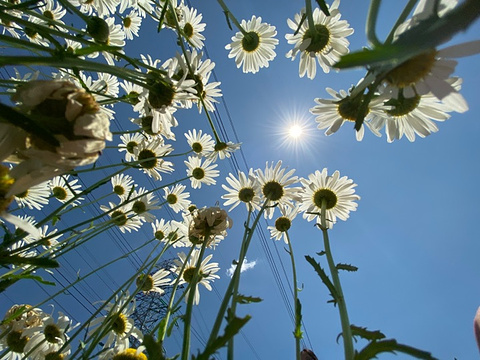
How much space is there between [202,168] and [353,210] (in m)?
0.99

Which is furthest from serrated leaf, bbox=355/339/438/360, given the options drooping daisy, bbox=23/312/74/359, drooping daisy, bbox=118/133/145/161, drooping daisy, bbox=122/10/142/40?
drooping daisy, bbox=122/10/142/40

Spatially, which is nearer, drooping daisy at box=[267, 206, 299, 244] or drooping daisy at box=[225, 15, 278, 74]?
drooping daisy at box=[267, 206, 299, 244]

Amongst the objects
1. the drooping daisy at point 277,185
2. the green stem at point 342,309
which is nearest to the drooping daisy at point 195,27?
the drooping daisy at point 277,185

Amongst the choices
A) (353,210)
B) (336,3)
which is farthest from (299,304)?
(336,3)

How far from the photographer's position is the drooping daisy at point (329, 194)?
1136mm

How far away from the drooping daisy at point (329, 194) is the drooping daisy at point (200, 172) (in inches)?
31.7

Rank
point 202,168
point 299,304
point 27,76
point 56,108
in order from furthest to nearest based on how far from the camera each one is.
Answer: point 202,168 → point 27,76 → point 299,304 → point 56,108

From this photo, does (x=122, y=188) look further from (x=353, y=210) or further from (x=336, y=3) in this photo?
(x=336, y=3)

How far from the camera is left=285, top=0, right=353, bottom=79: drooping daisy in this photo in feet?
2.84

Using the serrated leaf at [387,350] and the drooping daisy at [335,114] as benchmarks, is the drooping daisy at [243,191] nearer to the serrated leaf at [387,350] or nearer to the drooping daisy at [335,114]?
the drooping daisy at [335,114]

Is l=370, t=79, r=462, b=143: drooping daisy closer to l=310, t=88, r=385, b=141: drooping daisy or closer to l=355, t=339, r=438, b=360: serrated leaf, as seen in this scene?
l=310, t=88, r=385, b=141: drooping daisy

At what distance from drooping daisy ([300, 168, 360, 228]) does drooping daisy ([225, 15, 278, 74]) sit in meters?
0.54

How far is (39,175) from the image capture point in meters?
0.28

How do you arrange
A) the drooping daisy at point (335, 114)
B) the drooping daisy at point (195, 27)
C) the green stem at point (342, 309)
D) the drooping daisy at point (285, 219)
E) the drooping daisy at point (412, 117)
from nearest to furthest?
1. the green stem at point (342, 309)
2. the drooping daisy at point (412, 117)
3. the drooping daisy at point (335, 114)
4. the drooping daisy at point (285, 219)
5. the drooping daisy at point (195, 27)
